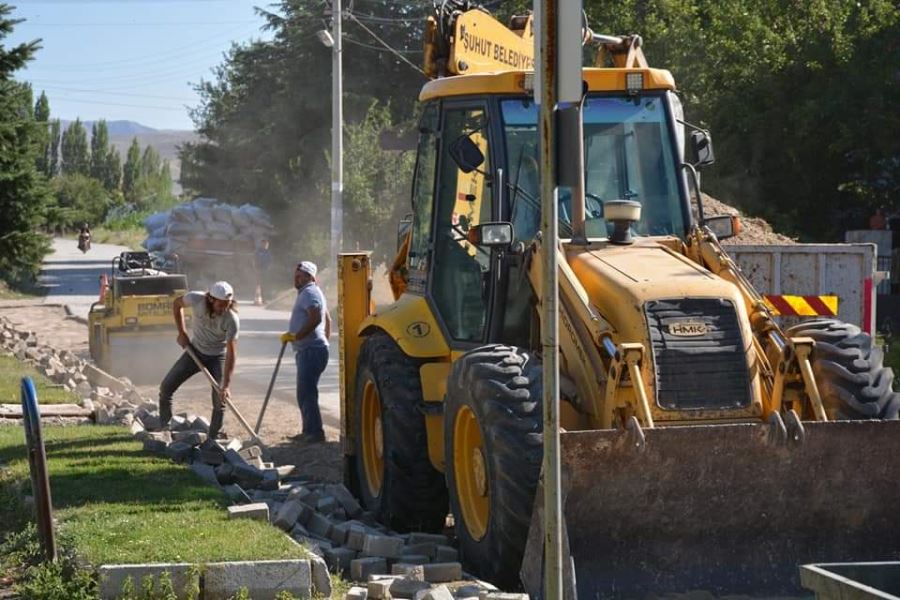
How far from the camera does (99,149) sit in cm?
14275

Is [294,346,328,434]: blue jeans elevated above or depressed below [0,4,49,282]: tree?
below

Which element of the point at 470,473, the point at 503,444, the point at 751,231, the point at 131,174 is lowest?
the point at 470,473

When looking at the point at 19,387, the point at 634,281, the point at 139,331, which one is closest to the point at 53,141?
the point at 139,331

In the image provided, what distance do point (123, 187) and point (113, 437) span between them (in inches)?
5175

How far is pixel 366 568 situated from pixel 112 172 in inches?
5393

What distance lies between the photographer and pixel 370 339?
1043cm

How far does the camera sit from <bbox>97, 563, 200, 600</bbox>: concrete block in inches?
286

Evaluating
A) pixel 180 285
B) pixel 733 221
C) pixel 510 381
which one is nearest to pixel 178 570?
pixel 510 381

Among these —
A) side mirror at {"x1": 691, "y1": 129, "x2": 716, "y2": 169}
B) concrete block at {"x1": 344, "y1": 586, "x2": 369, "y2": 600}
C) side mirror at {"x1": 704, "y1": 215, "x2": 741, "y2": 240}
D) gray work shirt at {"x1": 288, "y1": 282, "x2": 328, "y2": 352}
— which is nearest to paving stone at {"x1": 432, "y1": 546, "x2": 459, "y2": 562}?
concrete block at {"x1": 344, "y1": 586, "x2": 369, "y2": 600}

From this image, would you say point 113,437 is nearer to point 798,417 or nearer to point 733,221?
point 733,221

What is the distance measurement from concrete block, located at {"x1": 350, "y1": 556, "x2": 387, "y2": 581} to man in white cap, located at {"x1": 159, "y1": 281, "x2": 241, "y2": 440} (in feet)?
17.0

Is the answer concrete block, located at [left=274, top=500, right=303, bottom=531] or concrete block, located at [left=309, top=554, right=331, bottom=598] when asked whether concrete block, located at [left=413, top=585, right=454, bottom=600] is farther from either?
concrete block, located at [left=274, top=500, right=303, bottom=531]

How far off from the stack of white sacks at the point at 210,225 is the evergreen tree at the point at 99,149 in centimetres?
9621

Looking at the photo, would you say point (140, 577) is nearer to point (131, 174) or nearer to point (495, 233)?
point (495, 233)
